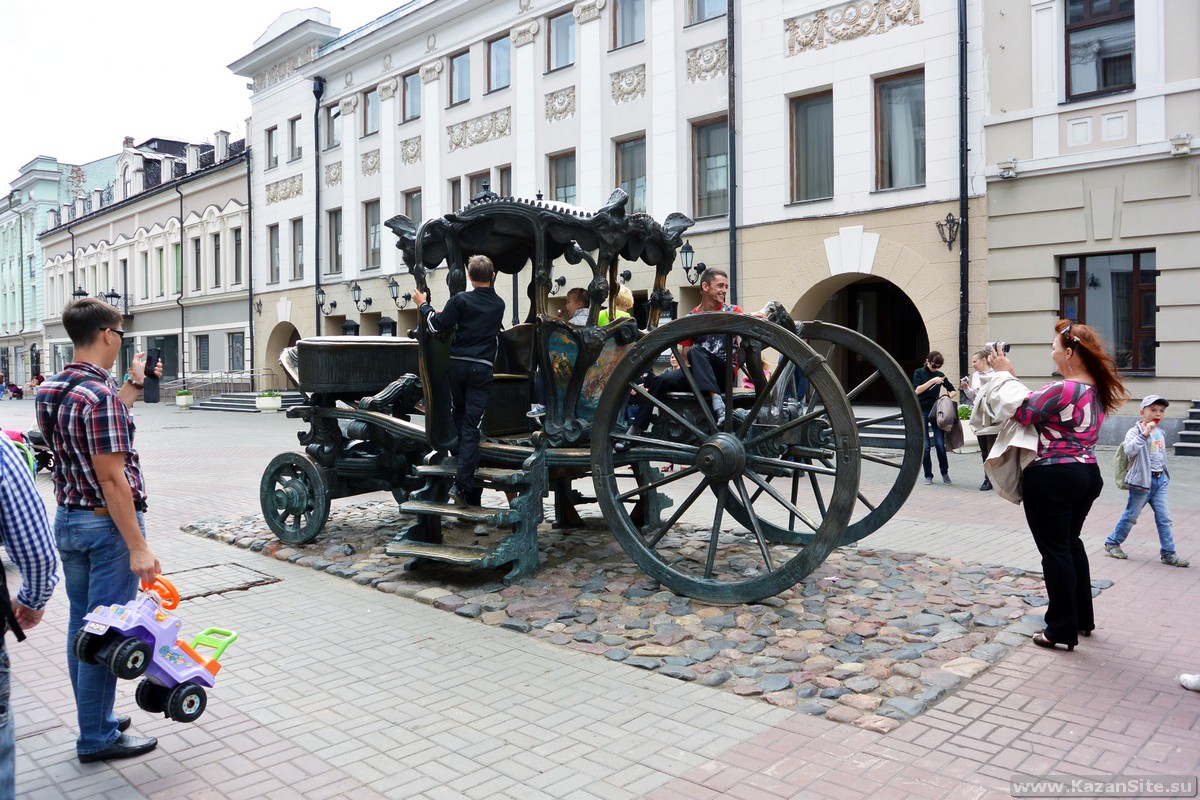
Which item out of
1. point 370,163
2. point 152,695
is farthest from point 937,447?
point 370,163

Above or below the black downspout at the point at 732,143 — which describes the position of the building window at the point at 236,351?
below

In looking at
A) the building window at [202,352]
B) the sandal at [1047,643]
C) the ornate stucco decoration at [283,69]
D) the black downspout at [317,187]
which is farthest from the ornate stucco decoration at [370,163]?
the sandal at [1047,643]

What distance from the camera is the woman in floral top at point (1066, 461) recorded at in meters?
4.76

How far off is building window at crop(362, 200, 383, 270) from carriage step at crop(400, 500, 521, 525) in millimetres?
21237

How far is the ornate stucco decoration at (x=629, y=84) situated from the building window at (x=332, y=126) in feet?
37.0

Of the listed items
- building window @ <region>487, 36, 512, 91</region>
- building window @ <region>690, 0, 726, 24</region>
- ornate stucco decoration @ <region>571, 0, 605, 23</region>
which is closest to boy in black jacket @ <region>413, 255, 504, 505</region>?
building window @ <region>690, 0, 726, 24</region>

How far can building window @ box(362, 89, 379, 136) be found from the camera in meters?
26.8

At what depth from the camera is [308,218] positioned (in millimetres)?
29297

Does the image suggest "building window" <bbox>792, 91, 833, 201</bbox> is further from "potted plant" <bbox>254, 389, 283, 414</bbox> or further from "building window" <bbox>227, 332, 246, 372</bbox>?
"building window" <bbox>227, 332, 246, 372</bbox>

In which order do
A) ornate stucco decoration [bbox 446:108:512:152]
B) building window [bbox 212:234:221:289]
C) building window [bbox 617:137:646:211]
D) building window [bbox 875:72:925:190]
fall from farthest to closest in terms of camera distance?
building window [bbox 212:234:221:289] → ornate stucco decoration [bbox 446:108:512:152] → building window [bbox 617:137:646:211] → building window [bbox 875:72:925:190]

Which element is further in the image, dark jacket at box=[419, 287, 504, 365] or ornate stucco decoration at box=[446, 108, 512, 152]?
ornate stucco decoration at box=[446, 108, 512, 152]

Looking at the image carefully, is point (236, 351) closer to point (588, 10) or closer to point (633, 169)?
point (633, 169)

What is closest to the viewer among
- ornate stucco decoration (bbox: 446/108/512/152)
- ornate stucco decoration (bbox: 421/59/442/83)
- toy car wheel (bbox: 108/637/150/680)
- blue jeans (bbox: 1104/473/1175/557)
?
toy car wheel (bbox: 108/637/150/680)

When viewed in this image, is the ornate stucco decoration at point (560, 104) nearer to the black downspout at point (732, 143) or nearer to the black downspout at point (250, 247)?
the black downspout at point (732, 143)
